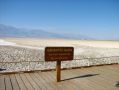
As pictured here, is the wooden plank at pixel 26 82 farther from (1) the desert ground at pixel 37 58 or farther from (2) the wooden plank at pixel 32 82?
(1) the desert ground at pixel 37 58

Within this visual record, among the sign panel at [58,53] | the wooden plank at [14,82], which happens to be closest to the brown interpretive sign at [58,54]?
the sign panel at [58,53]

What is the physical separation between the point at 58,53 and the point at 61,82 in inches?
51.8

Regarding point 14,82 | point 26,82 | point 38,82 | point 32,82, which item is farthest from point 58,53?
point 14,82

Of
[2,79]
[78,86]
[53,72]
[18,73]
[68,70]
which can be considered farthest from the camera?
[68,70]

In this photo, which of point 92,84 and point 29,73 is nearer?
point 92,84

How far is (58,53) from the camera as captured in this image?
10047 millimetres

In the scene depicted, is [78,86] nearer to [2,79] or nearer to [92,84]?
[92,84]

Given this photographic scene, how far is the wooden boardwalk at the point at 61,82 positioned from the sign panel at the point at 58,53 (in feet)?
3.52

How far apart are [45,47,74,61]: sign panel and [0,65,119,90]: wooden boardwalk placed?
1.07 meters

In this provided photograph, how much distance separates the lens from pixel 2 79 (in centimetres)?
A: 995

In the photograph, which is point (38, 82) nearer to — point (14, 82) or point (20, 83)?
point (20, 83)

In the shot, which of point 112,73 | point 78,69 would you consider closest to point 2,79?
point 78,69

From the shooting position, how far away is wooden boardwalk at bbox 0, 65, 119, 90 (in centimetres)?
896

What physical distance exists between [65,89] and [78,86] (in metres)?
0.77
